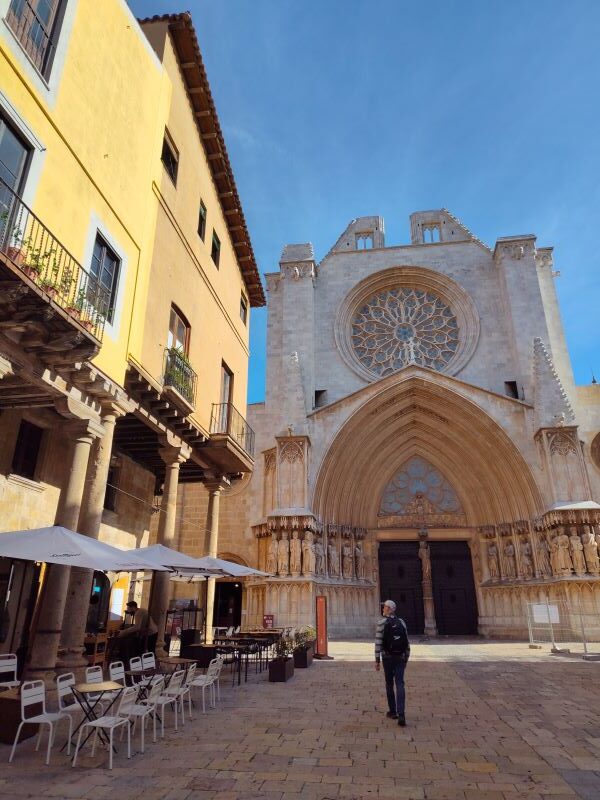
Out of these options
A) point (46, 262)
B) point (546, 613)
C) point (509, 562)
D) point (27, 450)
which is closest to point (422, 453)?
point (509, 562)

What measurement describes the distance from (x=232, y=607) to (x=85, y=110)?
18602mm

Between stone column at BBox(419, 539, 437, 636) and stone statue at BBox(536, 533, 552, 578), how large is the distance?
434 cm

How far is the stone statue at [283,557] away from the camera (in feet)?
61.3

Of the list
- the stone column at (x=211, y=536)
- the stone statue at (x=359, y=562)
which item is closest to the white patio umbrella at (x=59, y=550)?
the stone column at (x=211, y=536)

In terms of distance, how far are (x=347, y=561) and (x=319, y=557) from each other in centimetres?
167

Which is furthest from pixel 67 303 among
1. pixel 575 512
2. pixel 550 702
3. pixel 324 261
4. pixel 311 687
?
pixel 324 261

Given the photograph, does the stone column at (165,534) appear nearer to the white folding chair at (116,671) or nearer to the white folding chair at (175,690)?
the white folding chair at (116,671)

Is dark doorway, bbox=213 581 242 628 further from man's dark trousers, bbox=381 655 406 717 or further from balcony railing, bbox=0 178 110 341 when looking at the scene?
man's dark trousers, bbox=381 655 406 717

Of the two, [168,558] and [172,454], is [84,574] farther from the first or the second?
[172,454]

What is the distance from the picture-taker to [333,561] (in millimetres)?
20344

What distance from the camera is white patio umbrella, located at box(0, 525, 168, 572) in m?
6.32

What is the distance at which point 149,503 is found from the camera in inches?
653

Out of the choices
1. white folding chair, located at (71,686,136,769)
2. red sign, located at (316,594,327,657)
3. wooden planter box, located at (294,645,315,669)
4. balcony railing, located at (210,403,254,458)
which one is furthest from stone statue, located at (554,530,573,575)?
white folding chair, located at (71,686,136,769)

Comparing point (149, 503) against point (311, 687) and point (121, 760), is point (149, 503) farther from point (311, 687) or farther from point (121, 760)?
point (121, 760)
